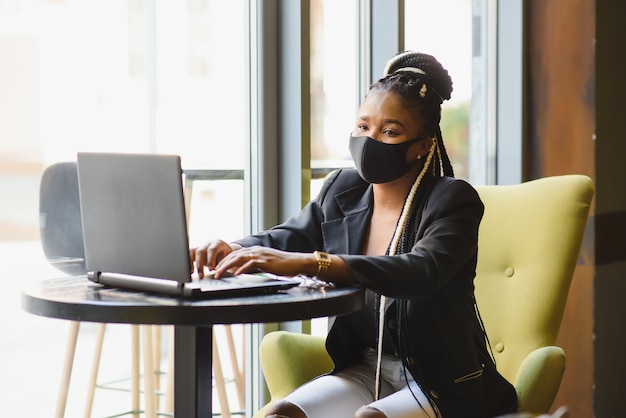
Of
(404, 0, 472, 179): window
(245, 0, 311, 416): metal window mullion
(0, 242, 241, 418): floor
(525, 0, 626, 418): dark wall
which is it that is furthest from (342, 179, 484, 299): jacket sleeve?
(525, 0, 626, 418): dark wall

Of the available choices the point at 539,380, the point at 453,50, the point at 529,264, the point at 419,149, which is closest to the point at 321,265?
the point at 419,149

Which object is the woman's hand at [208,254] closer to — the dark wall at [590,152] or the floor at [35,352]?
the floor at [35,352]

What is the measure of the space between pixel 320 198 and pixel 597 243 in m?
1.67

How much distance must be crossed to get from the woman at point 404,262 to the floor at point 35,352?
0.51 metres

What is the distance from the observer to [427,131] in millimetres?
2068

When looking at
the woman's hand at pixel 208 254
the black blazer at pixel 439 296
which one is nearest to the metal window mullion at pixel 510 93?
the black blazer at pixel 439 296

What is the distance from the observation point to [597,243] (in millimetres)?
3477

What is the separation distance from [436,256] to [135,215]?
0.63 meters

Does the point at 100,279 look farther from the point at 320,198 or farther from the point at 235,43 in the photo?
the point at 235,43

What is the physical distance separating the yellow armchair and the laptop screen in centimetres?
67

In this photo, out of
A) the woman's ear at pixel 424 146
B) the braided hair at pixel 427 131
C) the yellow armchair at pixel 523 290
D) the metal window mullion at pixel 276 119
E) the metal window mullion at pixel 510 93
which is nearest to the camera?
the braided hair at pixel 427 131

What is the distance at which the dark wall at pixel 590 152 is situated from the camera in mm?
3463

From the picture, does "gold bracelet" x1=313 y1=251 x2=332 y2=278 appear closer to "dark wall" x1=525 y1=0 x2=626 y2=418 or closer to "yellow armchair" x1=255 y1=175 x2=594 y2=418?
"yellow armchair" x1=255 y1=175 x2=594 y2=418

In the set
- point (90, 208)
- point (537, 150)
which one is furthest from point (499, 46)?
point (90, 208)
